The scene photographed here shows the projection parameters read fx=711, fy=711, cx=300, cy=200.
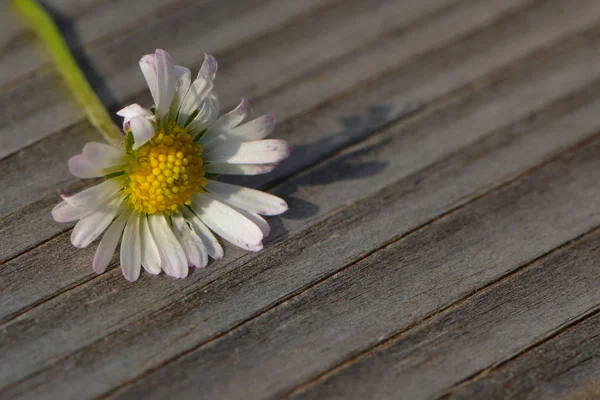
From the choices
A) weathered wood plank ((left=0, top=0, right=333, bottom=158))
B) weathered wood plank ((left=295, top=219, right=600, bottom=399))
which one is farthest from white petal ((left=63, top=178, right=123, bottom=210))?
weathered wood plank ((left=295, top=219, right=600, bottom=399))

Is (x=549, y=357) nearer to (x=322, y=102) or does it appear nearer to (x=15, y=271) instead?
(x=322, y=102)

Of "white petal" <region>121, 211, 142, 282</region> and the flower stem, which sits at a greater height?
the flower stem

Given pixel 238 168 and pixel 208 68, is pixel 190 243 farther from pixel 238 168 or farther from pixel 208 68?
pixel 208 68

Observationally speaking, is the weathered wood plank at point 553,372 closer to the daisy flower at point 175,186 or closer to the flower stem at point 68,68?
the daisy flower at point 175,186

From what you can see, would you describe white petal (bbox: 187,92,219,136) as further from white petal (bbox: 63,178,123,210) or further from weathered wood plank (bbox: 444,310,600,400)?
weathered wood plank (bbox: 444,310,600,400)

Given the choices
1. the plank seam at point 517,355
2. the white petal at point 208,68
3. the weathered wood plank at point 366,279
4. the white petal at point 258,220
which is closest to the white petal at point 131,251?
the weathered wood plank at point 366,279
